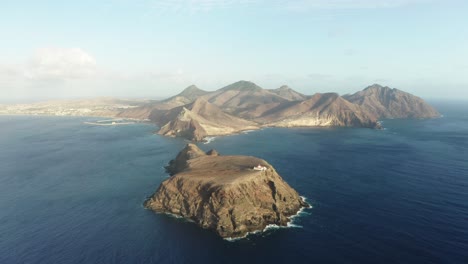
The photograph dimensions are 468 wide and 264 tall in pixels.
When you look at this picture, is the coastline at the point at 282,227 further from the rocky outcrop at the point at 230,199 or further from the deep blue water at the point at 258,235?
the deep blue water at the point at 258,235

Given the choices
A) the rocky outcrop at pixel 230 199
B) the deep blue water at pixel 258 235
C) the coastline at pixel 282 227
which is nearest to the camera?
the deep blue water at pixel 258 235

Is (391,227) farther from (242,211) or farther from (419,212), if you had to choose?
(242,211)

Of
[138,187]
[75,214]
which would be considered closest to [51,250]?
[75,214]

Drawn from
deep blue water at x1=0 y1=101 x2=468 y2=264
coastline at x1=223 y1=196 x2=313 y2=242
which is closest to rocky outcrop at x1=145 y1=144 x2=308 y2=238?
coastline at x1=223 y1=196 x2=313 y2=242

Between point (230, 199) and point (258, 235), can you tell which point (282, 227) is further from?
point (230, 199)

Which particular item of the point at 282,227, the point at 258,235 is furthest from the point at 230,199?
the point at 282,227

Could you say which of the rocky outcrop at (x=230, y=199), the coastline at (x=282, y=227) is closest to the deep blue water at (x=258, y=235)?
the coastline at (x=282, y=227)

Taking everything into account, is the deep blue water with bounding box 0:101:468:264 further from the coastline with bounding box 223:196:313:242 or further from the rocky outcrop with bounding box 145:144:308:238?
the rocky outcrop with bounding box 145:144:308:238

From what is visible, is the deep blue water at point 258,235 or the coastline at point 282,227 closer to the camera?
the deep blue water at point 258,235
